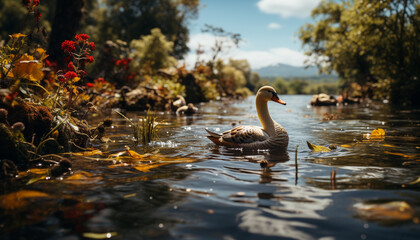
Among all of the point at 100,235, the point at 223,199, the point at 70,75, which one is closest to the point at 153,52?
the point at 70,75

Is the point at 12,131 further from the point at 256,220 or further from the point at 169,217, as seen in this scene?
the point at 256,220

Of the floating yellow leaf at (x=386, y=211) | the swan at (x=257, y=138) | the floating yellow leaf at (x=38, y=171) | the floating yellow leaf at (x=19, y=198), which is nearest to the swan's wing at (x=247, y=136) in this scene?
the swan at (x=257, y=138)

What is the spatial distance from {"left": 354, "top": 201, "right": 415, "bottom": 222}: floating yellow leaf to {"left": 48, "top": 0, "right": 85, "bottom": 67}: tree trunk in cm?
1261

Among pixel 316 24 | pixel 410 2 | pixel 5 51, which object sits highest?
pixel 316 24

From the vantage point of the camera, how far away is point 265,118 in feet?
20.9

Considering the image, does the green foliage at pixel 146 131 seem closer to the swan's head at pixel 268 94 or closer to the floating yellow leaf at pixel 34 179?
the swan's head at pixel 268 94

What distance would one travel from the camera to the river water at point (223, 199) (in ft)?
8.24

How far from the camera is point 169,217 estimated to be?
2783 mm

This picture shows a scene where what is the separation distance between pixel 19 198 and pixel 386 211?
336 centimetres

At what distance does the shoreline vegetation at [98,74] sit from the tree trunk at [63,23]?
0.04m

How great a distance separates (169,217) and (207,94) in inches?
966

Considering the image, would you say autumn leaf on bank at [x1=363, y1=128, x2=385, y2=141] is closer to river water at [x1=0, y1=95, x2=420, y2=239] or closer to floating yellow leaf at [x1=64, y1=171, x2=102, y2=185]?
river water at [x1=0, y1=95, x2=420, y2=239]

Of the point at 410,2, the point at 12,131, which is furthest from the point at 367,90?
the point at 12,131

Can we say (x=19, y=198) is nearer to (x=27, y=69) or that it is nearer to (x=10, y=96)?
(x=10, y=96)
